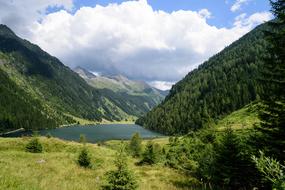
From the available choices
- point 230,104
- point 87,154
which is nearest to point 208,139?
point 87,154

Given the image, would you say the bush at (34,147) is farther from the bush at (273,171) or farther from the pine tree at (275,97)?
the bush at (273,171)

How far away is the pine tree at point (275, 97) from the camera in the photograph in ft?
61.0

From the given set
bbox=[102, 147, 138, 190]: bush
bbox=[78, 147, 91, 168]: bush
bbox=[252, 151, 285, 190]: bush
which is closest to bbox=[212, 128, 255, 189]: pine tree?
bbox=[102, 147, 138, 190]: bush

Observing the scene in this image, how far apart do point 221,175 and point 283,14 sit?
11.9m

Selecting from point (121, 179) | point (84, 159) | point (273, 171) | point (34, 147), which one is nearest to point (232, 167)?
point (121, 179)

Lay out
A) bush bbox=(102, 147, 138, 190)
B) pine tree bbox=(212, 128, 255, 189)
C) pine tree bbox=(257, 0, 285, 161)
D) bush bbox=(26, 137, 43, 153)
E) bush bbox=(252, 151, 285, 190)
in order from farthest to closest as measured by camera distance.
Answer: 1. bush bbox=(26, 137, 43, 153)
2. pine tree bbox=(212, 128, 255, 189)
3. pine tree bbox=(257, 0, 285, 161)
4. bush bbox=(102, 147, 138, 190)
5. bush bbox=(252, 151, 285, 190)

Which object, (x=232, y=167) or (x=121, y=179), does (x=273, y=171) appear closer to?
(x=121, y=179)

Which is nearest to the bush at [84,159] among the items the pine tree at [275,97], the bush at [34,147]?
the bush at [34,147]

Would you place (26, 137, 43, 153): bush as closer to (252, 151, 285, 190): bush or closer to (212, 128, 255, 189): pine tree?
(212, 128, 255, 189): pine tree

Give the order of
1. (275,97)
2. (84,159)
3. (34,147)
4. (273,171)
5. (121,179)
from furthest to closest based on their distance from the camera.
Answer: (34,147), (84,159), (275,97), (121,179), (273,171)

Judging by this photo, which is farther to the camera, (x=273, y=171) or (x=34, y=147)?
(x=34, y=147)

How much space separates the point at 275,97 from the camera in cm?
1978

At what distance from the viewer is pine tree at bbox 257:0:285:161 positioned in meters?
18.6

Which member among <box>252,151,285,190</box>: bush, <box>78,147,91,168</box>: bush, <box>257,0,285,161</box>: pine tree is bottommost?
<box>78,147,91,168</box>: bush
